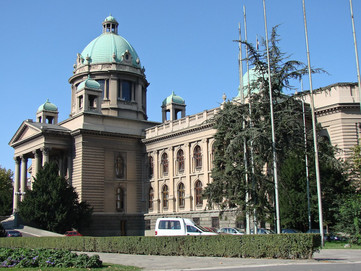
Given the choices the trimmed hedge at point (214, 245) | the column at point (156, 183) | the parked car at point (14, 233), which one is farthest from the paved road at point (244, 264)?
the column at point (156, 183)

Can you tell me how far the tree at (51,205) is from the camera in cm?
5328

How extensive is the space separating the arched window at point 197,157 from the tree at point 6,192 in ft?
121

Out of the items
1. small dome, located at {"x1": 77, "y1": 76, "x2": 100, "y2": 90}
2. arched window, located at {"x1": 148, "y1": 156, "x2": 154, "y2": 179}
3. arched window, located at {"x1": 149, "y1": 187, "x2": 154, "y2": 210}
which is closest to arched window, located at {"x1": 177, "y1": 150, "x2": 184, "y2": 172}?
arched window, located at {"x1": 148, "y1": 156, "x2": 154, "y2": 179}

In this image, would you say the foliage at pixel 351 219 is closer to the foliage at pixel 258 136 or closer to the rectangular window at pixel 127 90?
the foliage at pixel 258 136

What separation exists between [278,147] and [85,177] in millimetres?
32076

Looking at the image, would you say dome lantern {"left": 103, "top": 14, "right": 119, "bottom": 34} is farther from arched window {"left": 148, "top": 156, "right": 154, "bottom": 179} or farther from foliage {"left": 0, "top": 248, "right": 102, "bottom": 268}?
foliage {"left": 0, "top": 248, "right": 102, "bottom": 268}

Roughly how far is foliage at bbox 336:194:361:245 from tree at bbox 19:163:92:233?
30.0 meters

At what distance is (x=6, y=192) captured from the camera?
8388 centimetres

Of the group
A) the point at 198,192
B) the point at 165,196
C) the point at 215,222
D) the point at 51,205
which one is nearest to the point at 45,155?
the point at 51,205

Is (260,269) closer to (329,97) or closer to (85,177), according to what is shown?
(329,97)

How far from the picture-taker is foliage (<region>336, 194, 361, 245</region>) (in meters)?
34.1

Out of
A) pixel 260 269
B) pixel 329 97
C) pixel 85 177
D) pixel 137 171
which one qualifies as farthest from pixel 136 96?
→ pixel 260 269

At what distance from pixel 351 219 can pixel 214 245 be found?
14486 millimetres

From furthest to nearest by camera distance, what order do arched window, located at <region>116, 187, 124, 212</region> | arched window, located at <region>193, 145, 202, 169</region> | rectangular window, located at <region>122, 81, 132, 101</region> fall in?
rectangular window, located at <region>122, 81, 132, 101</region>, arched window, located at <region>116, 187, 124, 212</region>, arched window, located at <region>193, 145, 202, 169</region>
